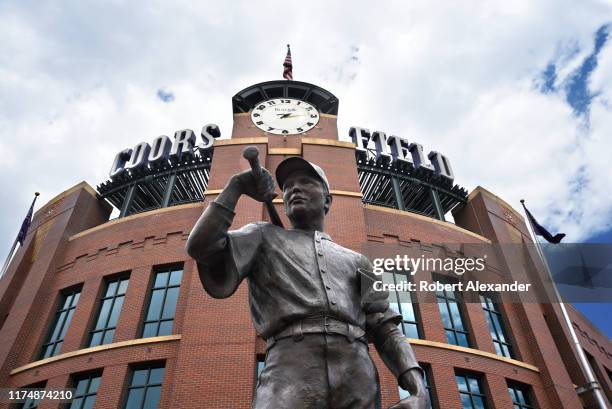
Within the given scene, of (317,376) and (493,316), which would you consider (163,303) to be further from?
(317,376)

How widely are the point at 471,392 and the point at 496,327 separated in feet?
11.3

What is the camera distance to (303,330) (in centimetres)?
242

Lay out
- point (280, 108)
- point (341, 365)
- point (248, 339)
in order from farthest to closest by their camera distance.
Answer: point (280, 108) < point (248, 339) < point (341, 365)

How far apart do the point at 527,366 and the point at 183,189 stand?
649 inches

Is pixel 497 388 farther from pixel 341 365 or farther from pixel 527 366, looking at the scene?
pixel 341 365

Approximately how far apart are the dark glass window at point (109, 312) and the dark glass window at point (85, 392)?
1190 millimetres

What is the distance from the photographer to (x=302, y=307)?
98.1 inches

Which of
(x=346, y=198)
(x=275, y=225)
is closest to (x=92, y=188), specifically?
(x=346, y=198)

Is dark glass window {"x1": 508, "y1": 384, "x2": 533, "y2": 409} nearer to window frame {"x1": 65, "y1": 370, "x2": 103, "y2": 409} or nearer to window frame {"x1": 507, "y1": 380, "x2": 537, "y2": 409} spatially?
window frame {"x1": 507, "y1": 380, "x2": 537, "y2": 409}

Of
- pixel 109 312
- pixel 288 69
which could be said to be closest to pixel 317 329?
pixel 109 312

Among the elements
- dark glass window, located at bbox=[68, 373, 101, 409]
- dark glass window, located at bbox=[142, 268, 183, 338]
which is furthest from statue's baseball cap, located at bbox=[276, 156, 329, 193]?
dark glass window, located at bbox=[68, 373, 101, 409]

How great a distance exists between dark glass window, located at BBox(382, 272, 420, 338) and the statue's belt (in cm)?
1337

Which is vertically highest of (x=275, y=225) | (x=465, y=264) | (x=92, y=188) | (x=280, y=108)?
(x=280, y=108)

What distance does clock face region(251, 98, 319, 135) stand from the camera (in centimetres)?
2178
